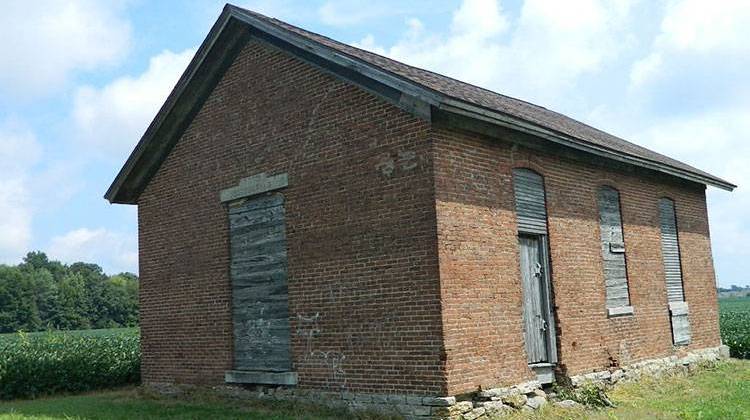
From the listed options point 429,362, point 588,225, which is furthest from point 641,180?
point 429,362

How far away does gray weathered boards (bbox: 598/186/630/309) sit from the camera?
13.6 meters

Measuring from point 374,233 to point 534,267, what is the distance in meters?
2.96

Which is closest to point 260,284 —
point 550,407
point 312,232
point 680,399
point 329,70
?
point 312,232

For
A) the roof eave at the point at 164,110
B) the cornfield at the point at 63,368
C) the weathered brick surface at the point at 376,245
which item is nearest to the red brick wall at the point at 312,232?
the weathered brick surface at the point at 376,245

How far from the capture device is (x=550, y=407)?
1079cm

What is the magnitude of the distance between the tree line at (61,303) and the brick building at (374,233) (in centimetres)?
6078

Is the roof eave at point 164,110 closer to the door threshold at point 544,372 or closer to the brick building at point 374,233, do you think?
the brick building at point 374,233

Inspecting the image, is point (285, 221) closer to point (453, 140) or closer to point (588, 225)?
point (453, 140)

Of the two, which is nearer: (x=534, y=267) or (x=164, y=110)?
(x=534, y=267)

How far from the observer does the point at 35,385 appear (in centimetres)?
1694

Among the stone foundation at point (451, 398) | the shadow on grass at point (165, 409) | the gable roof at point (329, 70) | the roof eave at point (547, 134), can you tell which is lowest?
the shadow on grass at point (165, 409)

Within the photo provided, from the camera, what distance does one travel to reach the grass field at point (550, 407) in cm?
1069

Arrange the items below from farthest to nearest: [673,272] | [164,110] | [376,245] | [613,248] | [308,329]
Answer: [673,272]
[164,110]
[613,248]
[308,329]
[376,245]

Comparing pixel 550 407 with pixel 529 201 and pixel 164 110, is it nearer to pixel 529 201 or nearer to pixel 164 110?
pixel 529 201
